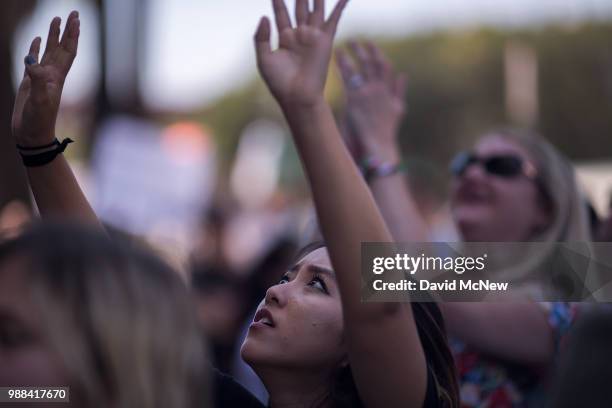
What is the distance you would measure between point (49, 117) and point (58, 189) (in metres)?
0.17

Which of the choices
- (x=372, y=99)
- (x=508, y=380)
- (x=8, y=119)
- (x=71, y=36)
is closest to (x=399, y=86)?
(x=372, y=99)

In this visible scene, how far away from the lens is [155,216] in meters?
8.76

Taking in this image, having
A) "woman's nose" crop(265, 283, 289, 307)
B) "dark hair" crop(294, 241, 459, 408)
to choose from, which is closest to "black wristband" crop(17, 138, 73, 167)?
"woman's nose" crop(265, 283, 289, 307)

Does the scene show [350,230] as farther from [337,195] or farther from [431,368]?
[431,368]

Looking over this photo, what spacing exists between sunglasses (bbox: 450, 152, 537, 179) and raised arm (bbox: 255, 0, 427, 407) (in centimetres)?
159

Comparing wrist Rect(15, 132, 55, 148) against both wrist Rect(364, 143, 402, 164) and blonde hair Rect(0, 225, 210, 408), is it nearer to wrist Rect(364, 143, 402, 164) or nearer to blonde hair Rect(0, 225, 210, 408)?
blonde hair Rect(0, 225, 210, 408)

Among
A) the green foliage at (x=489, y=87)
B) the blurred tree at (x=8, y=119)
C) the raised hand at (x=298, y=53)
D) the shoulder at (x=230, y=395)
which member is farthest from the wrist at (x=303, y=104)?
the green foliage at (x=489, y=87)

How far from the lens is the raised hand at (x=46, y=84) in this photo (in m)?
2.21

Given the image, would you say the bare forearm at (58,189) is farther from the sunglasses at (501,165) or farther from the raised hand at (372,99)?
the sunglasses at (501,165)

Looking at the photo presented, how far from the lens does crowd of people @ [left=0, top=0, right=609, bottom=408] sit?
4.95ft

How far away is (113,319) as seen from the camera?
1.52m

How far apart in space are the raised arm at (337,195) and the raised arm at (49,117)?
0.51 m

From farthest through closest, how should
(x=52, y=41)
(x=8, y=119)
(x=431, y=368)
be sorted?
1. (x=8, y=119)
2. (x=52, y=41)
3. (x=431, y=368)

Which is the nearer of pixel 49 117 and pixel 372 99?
pixel 49 117
